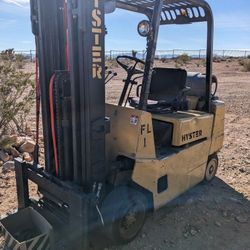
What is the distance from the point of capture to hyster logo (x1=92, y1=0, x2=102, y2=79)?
2.79m

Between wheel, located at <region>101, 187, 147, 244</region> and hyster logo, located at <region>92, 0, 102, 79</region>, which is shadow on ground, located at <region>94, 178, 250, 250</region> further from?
hyster logo, located at <region>92, 0, 102, 79</region>

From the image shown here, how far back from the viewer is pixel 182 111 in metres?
4.46

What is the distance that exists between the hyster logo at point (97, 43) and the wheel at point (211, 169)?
2.61 meters

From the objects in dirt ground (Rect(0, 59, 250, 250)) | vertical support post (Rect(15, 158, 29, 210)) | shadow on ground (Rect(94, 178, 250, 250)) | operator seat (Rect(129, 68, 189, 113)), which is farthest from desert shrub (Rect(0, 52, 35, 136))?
shadow on ground (Rect(94, 178, 250, 250))

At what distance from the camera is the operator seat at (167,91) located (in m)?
4.20

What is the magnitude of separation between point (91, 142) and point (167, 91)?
174 cm

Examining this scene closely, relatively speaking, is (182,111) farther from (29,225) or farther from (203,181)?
(29,225)

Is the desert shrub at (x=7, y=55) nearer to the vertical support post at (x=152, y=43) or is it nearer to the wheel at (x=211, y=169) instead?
the vertical support post at (x=152, y=43)

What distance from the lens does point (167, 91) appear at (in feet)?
14.4

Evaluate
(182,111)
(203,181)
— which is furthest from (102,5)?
(203,181)

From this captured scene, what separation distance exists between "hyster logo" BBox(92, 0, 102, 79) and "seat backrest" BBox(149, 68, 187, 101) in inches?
61.6

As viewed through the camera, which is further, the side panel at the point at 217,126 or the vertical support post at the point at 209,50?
the side panel at the point at 217,126

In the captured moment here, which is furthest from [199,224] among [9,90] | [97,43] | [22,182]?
[9,90]

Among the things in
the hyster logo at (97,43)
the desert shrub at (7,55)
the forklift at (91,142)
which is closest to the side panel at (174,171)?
the forklift at (91,142)
